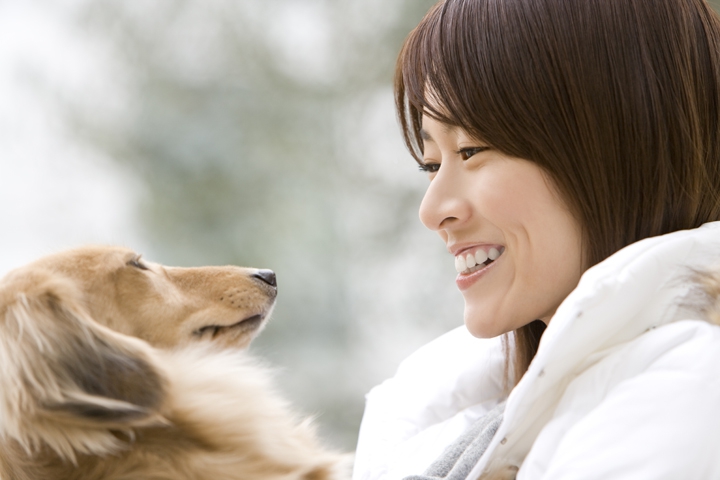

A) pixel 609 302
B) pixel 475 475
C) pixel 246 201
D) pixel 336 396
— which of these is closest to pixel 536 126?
pixel 609 302

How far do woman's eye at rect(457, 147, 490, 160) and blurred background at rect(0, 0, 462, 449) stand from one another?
1.04m

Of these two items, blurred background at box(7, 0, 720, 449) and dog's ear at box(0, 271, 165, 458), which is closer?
dog's ear at box(0, 271, 165, 458)

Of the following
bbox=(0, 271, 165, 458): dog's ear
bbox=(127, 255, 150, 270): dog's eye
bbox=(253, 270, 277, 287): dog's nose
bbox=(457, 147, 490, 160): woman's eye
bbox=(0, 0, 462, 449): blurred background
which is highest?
bbox=(0, 0, 462, 449): blurred background

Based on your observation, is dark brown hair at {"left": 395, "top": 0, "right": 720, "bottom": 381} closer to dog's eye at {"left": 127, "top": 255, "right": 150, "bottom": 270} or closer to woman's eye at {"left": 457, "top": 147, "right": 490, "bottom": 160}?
woman's eye at {"left": 457, "top": 147, "right": 490, "bottom": 160}

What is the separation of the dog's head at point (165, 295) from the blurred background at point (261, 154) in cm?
67

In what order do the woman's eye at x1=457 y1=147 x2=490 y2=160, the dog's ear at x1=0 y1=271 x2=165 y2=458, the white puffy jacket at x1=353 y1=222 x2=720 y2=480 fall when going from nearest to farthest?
the white puffy jacket at x1=353 y1=222 x2=720 y2=480
the dog's ear at x1=0 y1=271 x2=165 y2=458
the woman's eye at x1=457 y1=147 x2=490 y2=160

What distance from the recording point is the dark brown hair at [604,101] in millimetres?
746

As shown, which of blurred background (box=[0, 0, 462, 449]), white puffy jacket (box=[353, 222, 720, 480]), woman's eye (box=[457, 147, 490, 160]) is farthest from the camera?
blurred background (box=[0, 0, 462, 449])

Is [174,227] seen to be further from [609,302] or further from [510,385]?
[609,302]

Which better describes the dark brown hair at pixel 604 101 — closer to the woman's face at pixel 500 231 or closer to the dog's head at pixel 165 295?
the woman's face at pixel 500 231

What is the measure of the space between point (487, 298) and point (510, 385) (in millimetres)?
303

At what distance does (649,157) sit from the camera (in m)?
0.76

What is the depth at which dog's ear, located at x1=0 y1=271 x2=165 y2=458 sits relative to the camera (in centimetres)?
71

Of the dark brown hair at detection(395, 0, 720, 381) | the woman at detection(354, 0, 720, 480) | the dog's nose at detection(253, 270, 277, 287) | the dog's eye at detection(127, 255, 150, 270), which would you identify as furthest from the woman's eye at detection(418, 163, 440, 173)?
the dog's eye at detection(127, 255, 150, 270)
